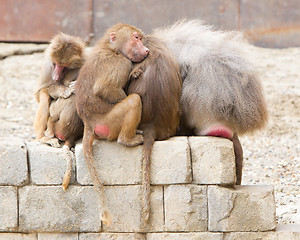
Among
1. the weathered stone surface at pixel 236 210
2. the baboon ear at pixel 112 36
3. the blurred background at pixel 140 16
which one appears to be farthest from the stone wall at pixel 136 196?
the blurred background at pixel 140 16

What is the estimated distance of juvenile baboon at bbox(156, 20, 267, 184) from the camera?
4.91 meters

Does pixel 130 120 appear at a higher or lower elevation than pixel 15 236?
higher

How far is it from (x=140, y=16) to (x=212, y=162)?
6.27 meters

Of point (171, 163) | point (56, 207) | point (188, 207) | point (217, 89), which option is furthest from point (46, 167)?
point (217, 89)

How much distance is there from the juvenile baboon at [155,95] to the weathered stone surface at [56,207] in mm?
462

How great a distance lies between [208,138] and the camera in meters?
4.73

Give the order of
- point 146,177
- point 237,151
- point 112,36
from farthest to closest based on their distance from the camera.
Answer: point 237,151 → point 112,36 → point 146,177

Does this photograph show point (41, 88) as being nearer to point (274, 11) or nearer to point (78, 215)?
point (78, 215)

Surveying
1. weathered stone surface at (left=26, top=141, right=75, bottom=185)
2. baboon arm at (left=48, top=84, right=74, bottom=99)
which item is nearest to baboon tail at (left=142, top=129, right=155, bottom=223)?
weathered stone surface at (left=26, top=141, right=75, bottom=185)

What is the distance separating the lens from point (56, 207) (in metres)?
4.69

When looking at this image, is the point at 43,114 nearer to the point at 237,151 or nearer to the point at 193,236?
the point at 193,236

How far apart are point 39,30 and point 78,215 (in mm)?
6349

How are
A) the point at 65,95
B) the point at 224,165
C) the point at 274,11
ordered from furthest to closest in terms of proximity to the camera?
the point at 274,11 < the point at 65,95 < the point at 224,165

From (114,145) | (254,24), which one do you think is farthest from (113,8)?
(114,145)
